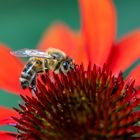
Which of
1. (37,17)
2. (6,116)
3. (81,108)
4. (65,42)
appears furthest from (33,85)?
(37,17)

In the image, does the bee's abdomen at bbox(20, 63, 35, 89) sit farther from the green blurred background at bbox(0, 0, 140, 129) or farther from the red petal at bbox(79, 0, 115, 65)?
the green blurred background at bbox(0, 0, 140, 129)

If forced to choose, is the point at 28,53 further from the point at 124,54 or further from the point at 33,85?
the point at 124,54

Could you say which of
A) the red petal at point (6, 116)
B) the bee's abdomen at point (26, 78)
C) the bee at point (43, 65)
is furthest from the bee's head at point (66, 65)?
the red petal at point (6, 116)

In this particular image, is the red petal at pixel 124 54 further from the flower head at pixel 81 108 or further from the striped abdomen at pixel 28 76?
the striped abdomen at pixel 28 76

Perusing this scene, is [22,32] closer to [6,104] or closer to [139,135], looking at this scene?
[6,104]

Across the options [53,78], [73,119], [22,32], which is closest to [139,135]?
[73,119]
